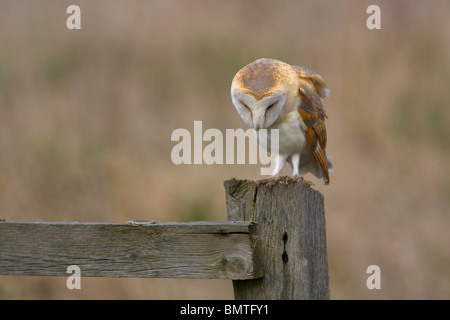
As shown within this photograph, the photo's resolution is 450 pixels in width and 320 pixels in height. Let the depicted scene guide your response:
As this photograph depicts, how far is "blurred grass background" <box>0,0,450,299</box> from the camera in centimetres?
694

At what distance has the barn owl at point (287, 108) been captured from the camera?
330cm

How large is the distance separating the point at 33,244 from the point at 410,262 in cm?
507

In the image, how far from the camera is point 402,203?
24.0 feet

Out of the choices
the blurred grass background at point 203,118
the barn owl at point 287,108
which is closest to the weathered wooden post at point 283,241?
the barn owl at point 287,108

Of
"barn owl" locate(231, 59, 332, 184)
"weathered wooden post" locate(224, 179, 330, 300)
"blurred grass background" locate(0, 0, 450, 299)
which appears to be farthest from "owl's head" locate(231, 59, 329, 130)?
"blurred grass background" locate(0, 0, 450, 299)

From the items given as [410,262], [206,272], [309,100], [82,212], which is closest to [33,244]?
[206,272]

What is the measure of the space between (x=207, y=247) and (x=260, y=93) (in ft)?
3.33

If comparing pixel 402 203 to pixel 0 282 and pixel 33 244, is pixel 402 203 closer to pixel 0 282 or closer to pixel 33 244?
pixel 0 282

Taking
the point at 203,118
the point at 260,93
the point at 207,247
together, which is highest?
the point at 203,118

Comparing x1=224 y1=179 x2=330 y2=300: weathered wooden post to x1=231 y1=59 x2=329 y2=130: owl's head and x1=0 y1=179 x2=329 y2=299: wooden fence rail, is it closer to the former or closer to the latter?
x1=0 y1=179 x2=329 y2=299: wooden fence rail

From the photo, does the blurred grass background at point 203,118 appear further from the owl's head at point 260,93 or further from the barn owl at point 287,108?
the owl's head at point 260,93

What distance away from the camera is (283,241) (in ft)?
8.48

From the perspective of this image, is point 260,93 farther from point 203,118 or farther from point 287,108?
point 203,118

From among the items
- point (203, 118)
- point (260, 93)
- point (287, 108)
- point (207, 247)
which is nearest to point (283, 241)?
point (207, 247)
